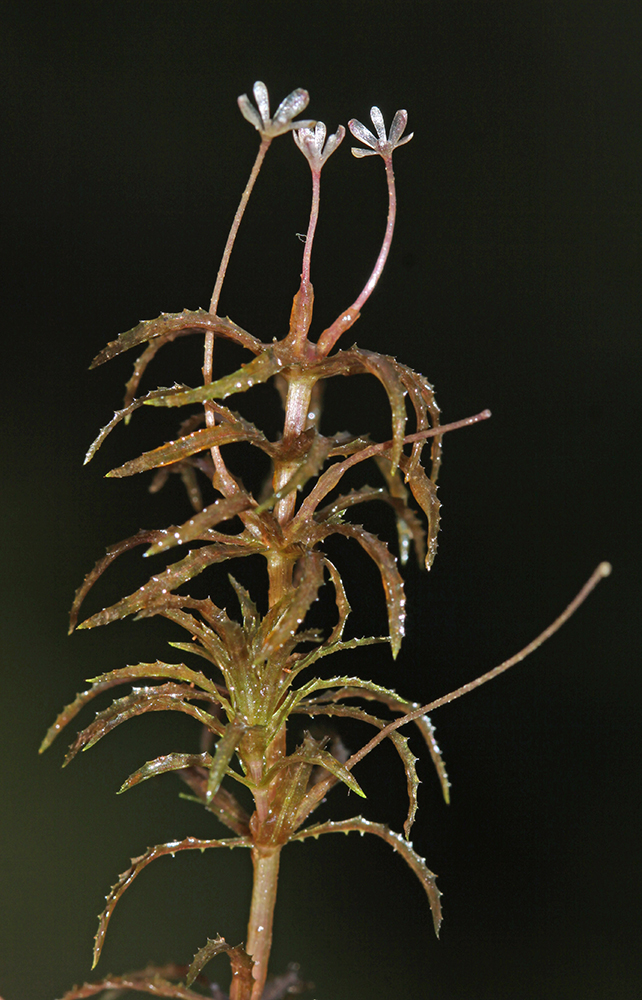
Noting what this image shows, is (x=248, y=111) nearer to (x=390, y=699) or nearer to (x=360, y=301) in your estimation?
(x=360, y=301)

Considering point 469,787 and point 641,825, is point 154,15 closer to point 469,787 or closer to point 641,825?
point 469,787

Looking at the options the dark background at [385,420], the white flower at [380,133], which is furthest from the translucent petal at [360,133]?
the dark background at [385,420]

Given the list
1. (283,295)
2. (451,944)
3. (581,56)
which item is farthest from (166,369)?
(451,944)

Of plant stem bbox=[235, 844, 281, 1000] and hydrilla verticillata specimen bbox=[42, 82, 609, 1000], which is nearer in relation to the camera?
hydrilla verticillata specimen bbox=[42, 82, 609, 1000]

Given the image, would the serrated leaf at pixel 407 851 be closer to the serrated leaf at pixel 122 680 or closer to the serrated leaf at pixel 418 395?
the serrated leaf at pixel 122 680

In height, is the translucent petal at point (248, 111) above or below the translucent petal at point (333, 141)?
below

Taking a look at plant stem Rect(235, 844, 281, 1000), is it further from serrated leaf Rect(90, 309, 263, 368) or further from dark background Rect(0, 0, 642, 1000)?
serrated leaf Rect(90, 309, 263, 368)

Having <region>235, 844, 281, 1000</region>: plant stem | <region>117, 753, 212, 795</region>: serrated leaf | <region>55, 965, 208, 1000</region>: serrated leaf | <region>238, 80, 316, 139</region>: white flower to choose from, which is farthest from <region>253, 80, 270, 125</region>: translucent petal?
<region>55, 965, 208, 1000</region>: serrated leaf
